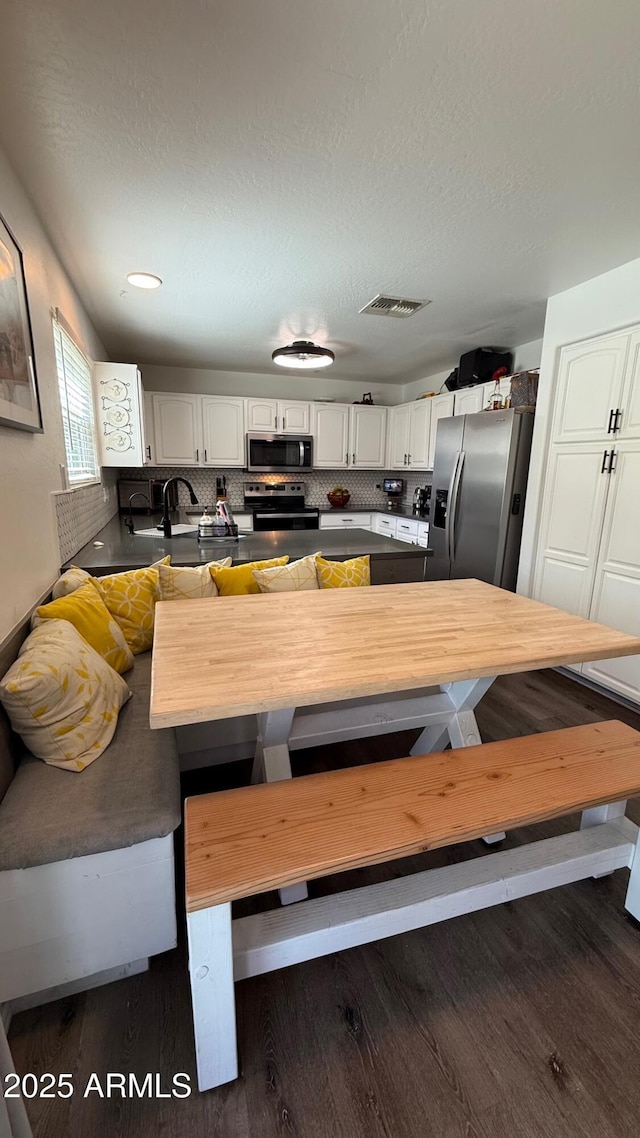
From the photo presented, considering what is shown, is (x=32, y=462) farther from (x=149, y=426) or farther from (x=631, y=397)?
(x=149, y=426)

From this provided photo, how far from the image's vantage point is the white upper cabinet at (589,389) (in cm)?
257

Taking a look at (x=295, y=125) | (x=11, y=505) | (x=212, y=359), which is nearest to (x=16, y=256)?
(x=11, y=505)

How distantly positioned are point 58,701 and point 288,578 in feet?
3.63

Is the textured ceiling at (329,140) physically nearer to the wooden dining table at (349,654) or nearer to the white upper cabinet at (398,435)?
the wooden dining table at (349,654)

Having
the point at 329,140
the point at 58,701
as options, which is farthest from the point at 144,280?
the point at 58,701

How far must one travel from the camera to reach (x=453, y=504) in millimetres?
3865

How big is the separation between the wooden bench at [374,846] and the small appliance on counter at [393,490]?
4449 mm

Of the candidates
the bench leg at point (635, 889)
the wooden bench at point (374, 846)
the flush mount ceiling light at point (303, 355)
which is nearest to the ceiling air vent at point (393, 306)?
the flush mount ceiling light at point (303, 355)

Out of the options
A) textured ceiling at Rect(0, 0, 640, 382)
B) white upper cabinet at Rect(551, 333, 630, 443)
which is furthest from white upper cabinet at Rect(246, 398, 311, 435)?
white upper cabinet at Rect(551, 333, 630, 443)

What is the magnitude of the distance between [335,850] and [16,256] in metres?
2.08

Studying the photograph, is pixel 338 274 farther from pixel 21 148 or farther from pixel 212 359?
pixel 212 359

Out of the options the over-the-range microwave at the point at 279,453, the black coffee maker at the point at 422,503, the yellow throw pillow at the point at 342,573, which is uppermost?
the over-the-range microwave at the point at 279,453

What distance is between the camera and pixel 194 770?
6.56 feet

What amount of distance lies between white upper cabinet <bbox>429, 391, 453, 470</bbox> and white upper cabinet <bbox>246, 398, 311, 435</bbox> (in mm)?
1418
